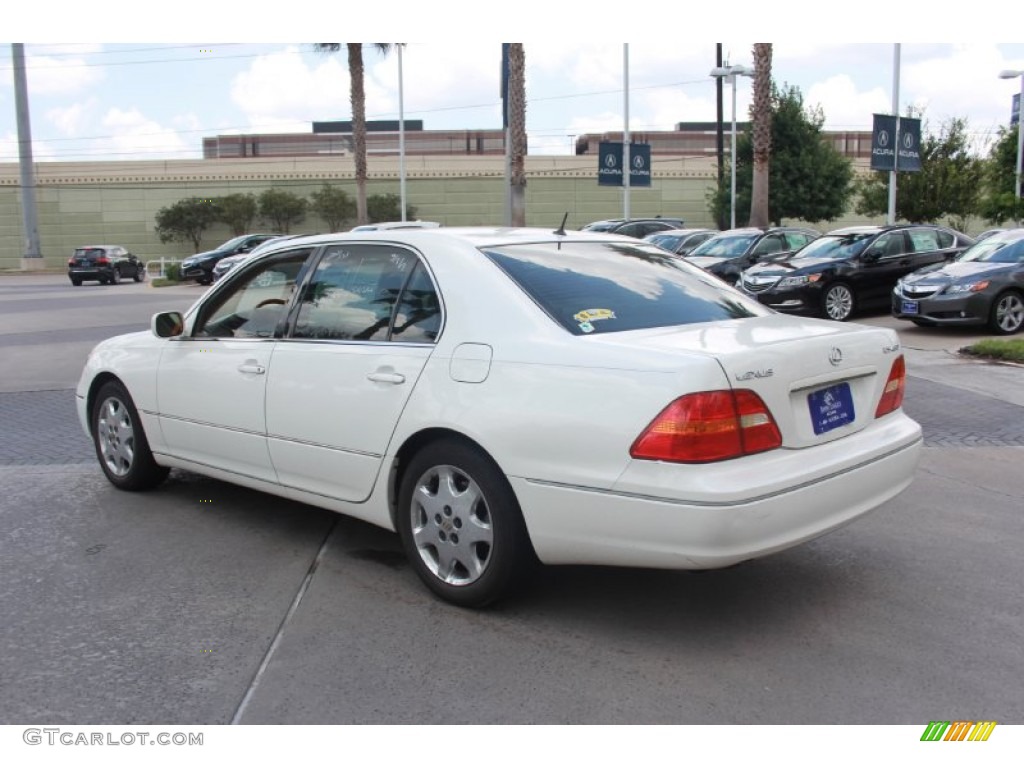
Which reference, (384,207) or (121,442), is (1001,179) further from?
(121,442)

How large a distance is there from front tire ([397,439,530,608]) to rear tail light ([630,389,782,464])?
0.66 metres

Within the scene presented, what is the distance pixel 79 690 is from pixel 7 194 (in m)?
52.8

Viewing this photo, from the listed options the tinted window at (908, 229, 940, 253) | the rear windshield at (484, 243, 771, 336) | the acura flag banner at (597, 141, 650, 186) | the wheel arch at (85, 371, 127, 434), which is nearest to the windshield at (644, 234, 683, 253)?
the acura flag banner at (597, 141, 650, 186)

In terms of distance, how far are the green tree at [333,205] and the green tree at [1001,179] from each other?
28.3 meters

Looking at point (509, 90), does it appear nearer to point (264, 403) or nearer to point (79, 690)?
point (264, 403)

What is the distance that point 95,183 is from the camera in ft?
161

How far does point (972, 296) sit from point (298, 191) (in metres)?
40.6

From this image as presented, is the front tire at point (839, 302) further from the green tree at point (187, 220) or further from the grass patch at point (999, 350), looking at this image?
the green tree at point (187, 220)

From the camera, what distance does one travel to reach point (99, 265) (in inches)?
1374

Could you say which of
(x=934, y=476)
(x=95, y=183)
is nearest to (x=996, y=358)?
(x=934, y=476)

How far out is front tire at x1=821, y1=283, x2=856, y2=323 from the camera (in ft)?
51.5

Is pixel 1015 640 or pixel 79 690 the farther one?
pixel 1015 640

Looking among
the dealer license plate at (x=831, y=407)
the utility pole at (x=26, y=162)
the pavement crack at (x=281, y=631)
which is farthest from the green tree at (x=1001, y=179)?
the utility pole at (x=26, y=162)

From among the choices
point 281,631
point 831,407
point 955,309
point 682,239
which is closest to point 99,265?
point 682,239
